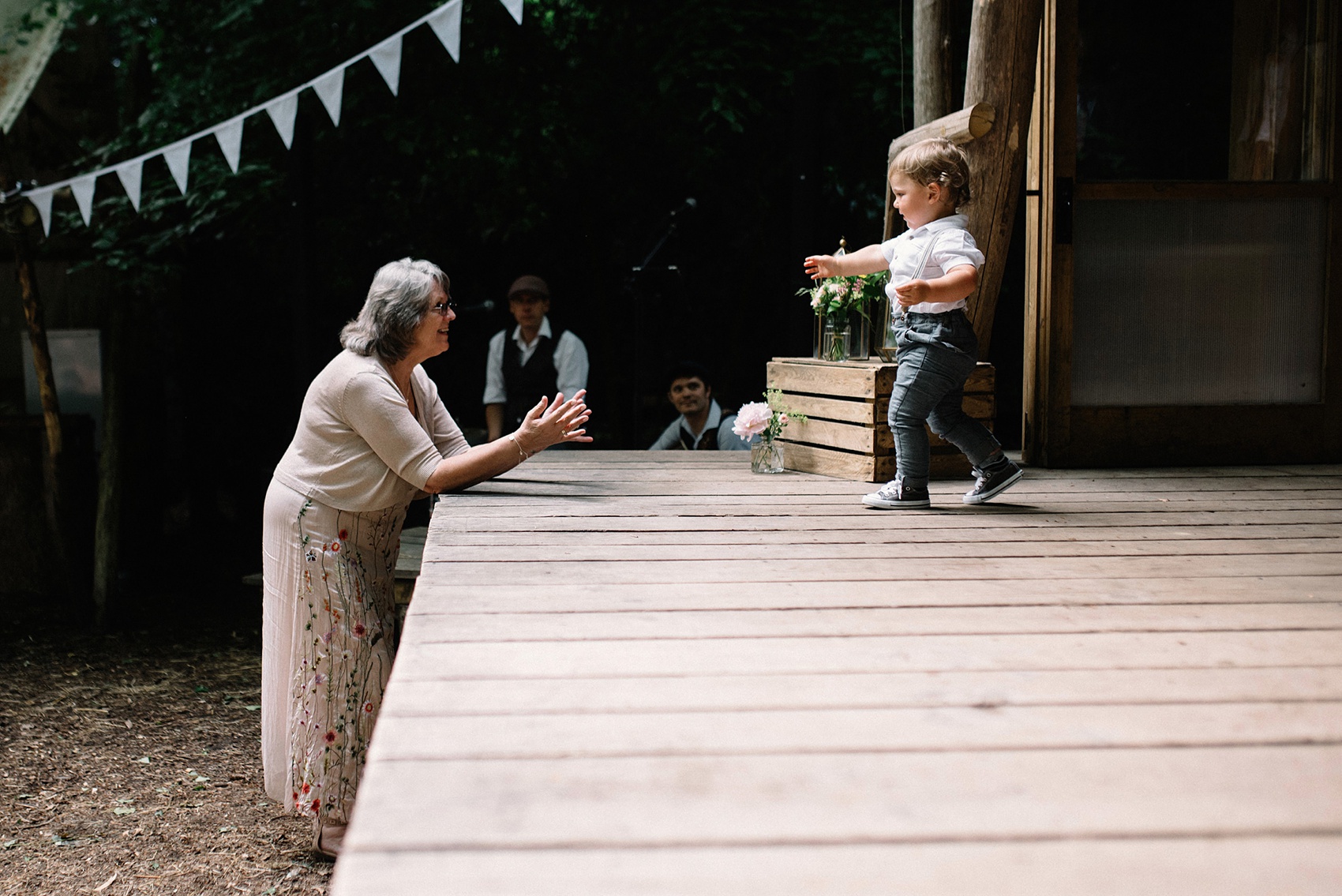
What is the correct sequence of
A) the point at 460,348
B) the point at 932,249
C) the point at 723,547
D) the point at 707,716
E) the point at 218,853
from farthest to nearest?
the point at 460,348 < the point at 218,853 < the point at 932,249 < the point at 723,547 < the point at 707,716

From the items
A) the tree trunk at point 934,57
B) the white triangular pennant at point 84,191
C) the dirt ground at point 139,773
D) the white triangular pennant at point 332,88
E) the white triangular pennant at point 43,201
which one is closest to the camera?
the dirt ground at point 139,773

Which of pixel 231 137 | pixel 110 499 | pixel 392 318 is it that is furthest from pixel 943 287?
pixel 110 499

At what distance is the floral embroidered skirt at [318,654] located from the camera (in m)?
2.85

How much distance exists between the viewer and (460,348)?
8.57m

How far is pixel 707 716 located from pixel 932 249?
1.92 m

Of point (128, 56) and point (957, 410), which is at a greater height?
point (128, 56)

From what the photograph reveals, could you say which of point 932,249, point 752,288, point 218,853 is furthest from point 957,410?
point 752,288

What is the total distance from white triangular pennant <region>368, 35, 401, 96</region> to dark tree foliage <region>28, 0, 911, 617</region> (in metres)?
1.60

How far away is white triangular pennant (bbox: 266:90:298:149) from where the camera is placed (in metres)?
4.76

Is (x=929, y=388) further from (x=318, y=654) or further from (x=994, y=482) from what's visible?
(x=318, y=654)

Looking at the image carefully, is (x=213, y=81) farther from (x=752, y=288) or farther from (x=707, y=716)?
(x=707, y=716)

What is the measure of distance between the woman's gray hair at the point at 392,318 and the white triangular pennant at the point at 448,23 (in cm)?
169

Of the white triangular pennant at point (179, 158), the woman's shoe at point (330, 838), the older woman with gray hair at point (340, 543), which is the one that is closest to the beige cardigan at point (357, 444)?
the older woman with gray hair at point (340, 543)

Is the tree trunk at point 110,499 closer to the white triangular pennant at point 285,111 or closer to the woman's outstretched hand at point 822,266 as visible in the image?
the white triangular pennant at point 285,111
